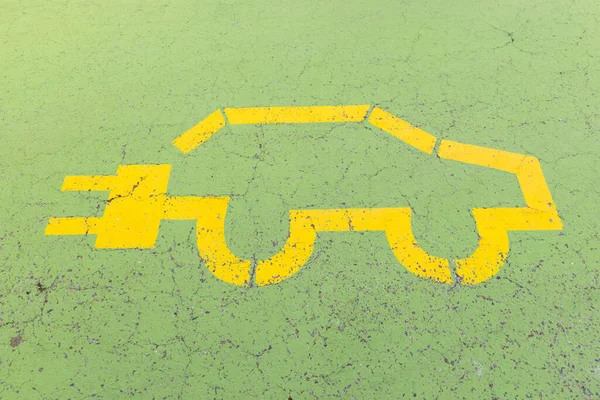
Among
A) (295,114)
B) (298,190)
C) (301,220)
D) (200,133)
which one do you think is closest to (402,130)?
(295,114)

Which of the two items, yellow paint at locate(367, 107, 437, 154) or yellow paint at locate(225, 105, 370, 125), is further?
yellow paint at locate(225, 105, 370, 125)

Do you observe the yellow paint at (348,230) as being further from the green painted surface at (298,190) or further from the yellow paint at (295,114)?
the yellow paint at (295,114)

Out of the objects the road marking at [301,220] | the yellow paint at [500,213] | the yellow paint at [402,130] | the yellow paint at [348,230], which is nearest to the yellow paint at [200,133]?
the road marking at [301,220]

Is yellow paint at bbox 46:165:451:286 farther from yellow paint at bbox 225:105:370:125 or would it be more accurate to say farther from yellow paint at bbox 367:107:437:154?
yellow paint at bbox 225:105:370:125

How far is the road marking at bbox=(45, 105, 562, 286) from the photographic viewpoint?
2.66m

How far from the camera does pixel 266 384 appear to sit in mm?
2307

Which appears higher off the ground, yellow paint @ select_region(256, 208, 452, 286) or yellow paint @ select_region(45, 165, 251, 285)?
yellow paint @ select_region(45, 165, 251, 285)

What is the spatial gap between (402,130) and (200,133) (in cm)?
158

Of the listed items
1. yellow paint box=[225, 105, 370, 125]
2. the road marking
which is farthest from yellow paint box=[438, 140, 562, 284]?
yellow paint box=[225, 105, 370, 125]

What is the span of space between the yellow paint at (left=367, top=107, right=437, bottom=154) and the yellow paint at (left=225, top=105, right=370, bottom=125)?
0.10m

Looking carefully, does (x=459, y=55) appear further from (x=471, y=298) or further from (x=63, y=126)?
(x=63, y=126)

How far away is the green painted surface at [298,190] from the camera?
2352 millimetres

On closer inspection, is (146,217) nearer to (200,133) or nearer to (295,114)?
(200,133)

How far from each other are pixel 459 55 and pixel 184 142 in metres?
2.50
